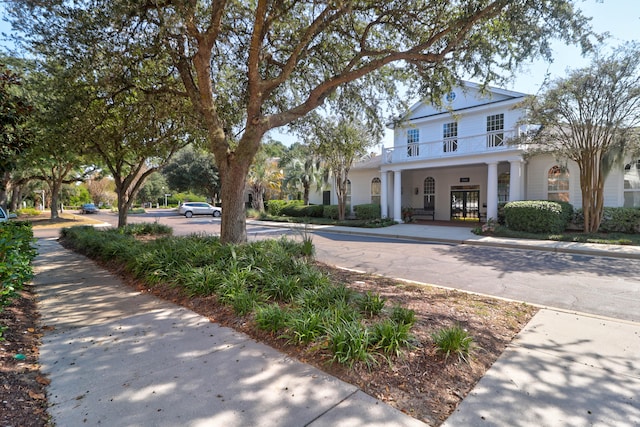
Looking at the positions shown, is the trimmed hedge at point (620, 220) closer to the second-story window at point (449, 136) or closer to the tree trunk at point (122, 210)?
the second-story window at point (449, 136)

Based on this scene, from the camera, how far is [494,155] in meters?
15.9

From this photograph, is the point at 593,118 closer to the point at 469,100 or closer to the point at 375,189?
the point at 469,100

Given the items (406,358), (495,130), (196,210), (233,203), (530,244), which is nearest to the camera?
(406,358)

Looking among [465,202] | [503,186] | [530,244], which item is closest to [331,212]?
[465,202]

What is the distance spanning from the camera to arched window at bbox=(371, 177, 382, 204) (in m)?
23.0

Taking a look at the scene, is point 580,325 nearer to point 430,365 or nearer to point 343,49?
point 430,365

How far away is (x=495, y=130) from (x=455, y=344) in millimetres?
17013

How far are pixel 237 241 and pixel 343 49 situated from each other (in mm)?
5768

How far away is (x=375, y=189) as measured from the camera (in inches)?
916

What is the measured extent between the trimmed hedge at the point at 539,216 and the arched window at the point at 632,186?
254 centimetres

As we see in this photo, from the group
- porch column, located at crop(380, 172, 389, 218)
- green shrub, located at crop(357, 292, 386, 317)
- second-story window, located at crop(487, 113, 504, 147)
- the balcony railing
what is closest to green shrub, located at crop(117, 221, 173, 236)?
green shrub, located at crop(357, 292, 386, 317)

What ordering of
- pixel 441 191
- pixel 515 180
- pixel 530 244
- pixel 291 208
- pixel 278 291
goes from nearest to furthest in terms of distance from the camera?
pixel 278 291, pixel 530 244, pixel 515 180, pixel 441 191, pixel 291 208

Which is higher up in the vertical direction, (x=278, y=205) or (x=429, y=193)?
(x=429, y=193)

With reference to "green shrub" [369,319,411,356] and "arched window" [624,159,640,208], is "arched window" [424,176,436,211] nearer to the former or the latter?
"arched window" [624,159,640,208]
